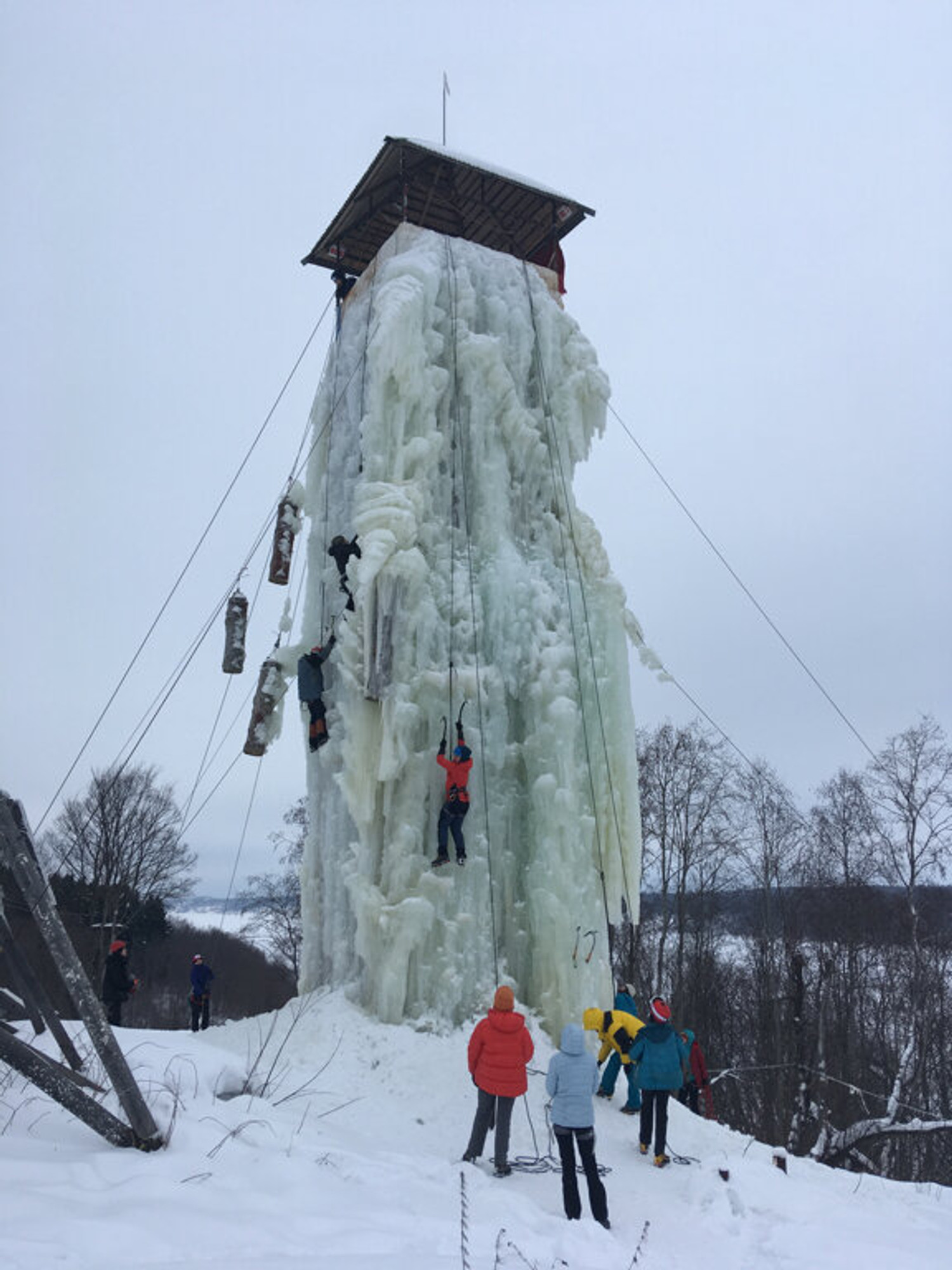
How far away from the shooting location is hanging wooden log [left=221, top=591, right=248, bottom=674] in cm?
914

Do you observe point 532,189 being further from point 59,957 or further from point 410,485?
point 59,957

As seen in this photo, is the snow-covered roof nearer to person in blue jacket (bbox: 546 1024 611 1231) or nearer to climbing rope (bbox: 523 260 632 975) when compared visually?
climbing rope (bbox: 523 260 632 975)

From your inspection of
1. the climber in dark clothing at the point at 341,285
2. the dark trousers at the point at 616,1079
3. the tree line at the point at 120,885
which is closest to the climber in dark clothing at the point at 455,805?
the dark trousers at the point at 616,1079

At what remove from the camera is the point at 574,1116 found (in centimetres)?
464

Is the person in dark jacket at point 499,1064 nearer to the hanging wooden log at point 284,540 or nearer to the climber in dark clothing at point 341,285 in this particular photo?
the hanging wooden log at point 284,540

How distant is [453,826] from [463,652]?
6.41 feet

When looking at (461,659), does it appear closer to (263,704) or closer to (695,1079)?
(263,704)

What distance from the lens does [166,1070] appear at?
5223mm

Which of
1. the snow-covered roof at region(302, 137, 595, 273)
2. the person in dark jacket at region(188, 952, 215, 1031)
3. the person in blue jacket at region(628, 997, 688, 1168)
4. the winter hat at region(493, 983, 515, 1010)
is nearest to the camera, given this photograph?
the winter hat at region(493, 983, 515, 1010)

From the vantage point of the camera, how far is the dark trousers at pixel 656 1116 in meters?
5.96

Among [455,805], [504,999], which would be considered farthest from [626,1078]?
[504,999]

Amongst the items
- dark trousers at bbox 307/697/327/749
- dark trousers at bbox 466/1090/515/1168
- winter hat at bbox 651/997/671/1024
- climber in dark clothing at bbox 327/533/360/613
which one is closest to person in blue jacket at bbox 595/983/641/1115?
winter hat at bbox 651/997/671/1024

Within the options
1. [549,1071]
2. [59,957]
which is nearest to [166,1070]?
[59,957]

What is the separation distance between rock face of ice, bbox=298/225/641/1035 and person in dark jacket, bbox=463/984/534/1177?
2.42 meters
